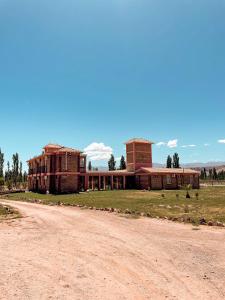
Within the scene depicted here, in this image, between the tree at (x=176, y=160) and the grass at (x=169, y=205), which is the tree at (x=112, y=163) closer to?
the tree at (x=176, y=160)

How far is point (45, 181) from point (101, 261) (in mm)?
41105

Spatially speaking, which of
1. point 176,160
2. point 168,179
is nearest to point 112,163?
point 176,160

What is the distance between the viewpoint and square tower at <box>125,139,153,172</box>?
60031mm

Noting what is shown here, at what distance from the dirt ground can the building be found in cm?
3161

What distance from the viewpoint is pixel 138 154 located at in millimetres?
60688

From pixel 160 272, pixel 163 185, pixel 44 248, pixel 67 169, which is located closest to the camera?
pixel 160 272

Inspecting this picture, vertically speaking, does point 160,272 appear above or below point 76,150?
below

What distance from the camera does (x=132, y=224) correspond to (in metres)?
16.1

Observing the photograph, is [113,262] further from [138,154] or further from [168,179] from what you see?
[138,154]

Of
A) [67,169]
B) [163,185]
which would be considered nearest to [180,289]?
[67,169]

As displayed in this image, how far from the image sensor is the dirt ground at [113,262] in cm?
681

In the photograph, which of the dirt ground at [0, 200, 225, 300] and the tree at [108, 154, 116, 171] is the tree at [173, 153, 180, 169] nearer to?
the tree at [108, 154, 116, 171]

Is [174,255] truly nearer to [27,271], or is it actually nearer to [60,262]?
[60,262]

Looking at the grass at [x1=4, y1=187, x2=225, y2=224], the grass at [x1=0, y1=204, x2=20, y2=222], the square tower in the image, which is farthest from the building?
the grass at [x1=0, y1=204, x2=20, y2=222]
